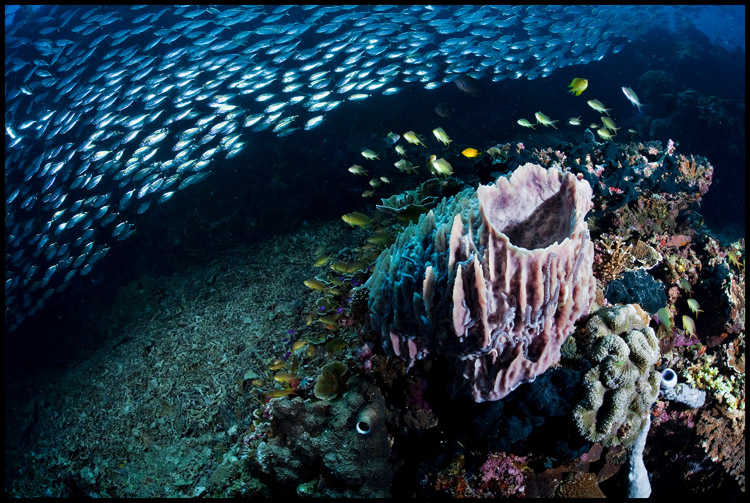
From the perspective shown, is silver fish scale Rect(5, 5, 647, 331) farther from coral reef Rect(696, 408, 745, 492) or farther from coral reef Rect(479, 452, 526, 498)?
coral reef Rect(696, 408, 745, 492)

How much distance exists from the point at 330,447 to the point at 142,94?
11981 millimetres

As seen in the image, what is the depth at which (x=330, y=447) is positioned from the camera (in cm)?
328

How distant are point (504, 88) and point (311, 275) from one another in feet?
47.6

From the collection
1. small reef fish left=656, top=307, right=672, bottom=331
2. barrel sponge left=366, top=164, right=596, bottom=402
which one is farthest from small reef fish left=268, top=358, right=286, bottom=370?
small reef fish left=656, top=307, right=672, bottom=331

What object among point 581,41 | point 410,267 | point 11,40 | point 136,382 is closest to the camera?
point 410,267

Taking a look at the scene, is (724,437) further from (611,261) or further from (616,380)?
(616,380)

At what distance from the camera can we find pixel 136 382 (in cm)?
687

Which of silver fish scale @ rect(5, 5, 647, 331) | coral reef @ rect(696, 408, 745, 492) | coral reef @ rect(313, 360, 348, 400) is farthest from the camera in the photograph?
silver fish scale @ rect(5, 5, 647, 331)

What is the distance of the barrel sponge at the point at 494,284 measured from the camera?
2.47 metres

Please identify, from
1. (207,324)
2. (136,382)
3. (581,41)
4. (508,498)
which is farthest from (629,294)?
(581,41)

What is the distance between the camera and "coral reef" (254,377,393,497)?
10.6ft

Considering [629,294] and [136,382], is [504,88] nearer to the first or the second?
[629,294]

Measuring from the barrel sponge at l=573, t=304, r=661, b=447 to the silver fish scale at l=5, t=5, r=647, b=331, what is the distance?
770 centimetres

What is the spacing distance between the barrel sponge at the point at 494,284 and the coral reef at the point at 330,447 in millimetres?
706
